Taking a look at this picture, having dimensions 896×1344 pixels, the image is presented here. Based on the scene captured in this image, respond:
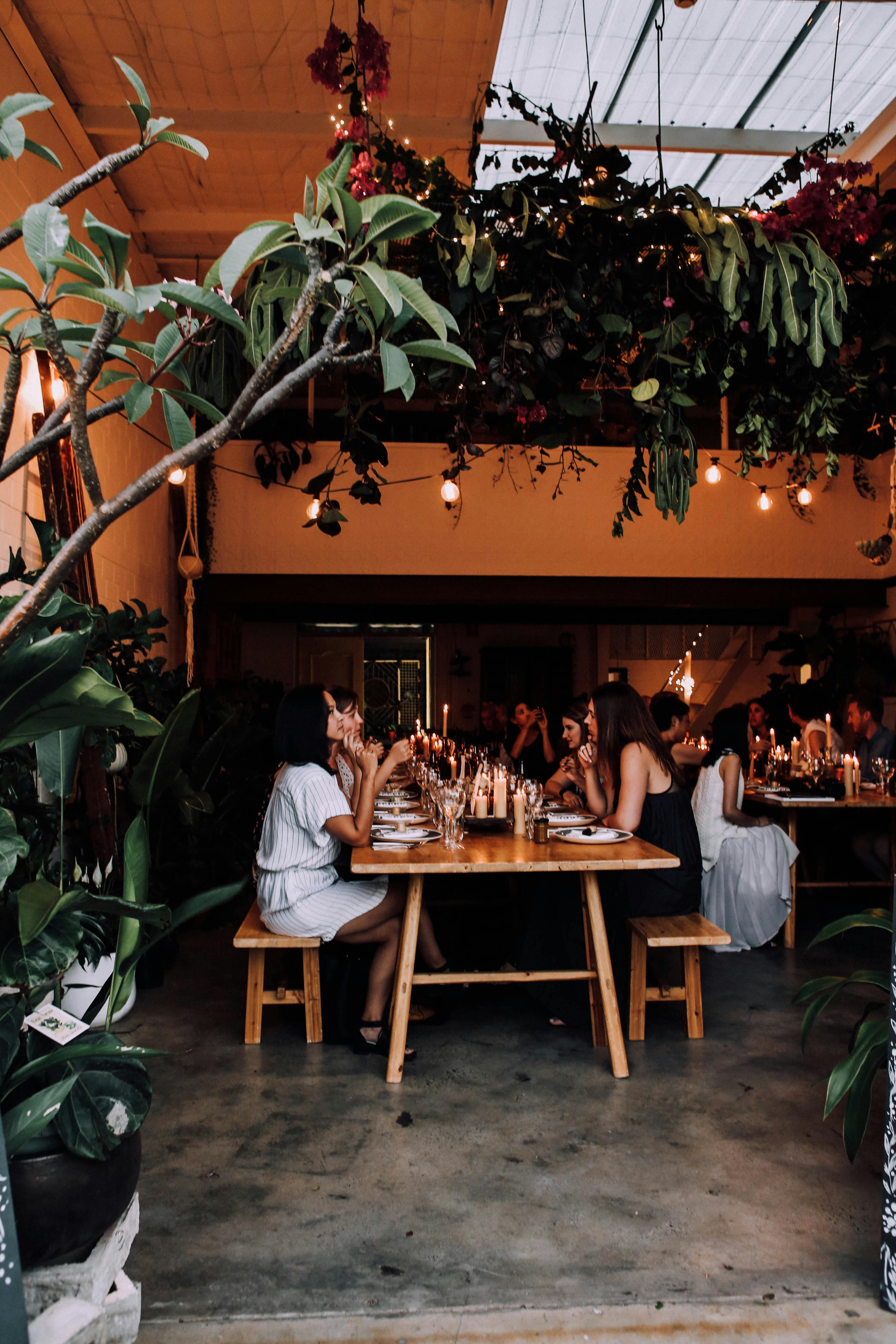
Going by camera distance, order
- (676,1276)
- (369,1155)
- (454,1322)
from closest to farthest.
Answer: (454,1322), (676,1276), (369,1155)

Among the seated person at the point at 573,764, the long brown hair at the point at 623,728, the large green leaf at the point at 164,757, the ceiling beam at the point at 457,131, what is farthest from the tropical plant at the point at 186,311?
the ceiling beam at the point at 457,131

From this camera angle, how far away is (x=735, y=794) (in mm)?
4949

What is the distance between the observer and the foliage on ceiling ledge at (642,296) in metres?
2.88

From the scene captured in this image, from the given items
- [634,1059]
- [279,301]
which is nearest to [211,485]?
[279,301]

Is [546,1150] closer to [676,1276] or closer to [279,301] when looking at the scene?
[676,1276]

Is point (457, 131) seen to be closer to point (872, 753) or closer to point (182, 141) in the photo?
point (182, 141)

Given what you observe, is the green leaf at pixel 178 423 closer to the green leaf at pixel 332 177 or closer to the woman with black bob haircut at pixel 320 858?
the green leaf at pixel 332 177

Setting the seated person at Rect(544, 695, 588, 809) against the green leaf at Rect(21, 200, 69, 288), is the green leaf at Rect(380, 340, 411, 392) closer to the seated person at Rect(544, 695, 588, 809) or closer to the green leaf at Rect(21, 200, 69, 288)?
the green leaf at Rect(21, 200, 69, 288)

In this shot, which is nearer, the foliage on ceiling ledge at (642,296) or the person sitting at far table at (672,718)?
the foliage on ceiling ledge at (642,296)

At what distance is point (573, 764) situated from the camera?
5086mm

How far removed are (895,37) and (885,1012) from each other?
450 cm

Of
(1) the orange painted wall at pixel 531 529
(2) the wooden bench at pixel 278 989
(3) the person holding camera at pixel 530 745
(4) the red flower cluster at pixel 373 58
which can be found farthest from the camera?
(3) the person holding camera at pixel 530 745

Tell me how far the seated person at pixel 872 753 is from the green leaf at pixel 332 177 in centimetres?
589

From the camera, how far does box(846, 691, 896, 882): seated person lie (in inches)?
233
